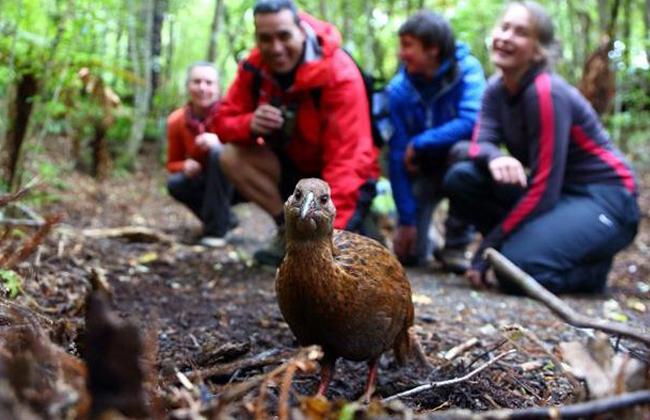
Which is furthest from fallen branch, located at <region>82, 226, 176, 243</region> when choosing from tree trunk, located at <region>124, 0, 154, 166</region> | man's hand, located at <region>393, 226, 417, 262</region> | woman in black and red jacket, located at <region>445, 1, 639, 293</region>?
tree trunk, located at <region>124, 0, 154, 166</region>

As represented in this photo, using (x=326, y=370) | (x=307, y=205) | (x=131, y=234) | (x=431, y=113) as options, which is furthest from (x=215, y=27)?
(x=326, y=370)

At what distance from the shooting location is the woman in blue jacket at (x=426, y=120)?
602 cm

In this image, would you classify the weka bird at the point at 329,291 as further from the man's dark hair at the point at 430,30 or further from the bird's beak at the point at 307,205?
the man's dark hair at the point at 430,30

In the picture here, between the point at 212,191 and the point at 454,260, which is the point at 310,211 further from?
the point at 212,191

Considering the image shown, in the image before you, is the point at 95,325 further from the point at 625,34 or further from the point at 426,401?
the point at 625,34

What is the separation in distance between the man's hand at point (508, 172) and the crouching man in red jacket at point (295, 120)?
92 centimetres

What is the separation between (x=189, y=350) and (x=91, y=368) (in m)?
2.16

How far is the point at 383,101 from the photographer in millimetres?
5812

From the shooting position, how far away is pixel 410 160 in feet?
20.6

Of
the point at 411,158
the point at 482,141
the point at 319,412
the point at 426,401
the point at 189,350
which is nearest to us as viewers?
the point at 319,412

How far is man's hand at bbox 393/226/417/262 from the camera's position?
6285 mm

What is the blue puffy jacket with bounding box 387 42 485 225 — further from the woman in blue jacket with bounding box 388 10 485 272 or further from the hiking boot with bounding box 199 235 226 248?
the hiking boot with bounding box 199 235 226 248

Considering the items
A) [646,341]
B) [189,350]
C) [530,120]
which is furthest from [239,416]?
[530,120]

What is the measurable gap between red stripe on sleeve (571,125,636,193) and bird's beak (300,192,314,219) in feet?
10.9
